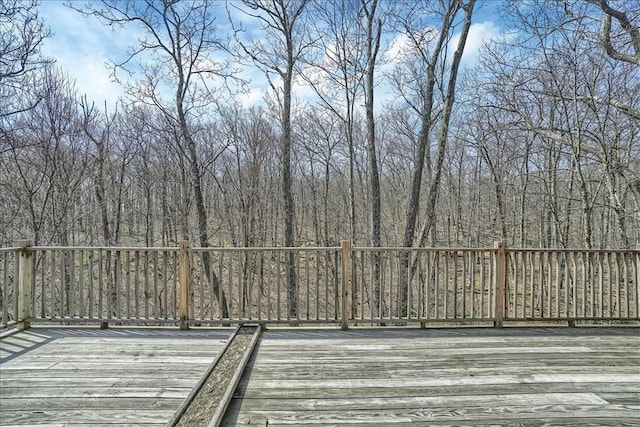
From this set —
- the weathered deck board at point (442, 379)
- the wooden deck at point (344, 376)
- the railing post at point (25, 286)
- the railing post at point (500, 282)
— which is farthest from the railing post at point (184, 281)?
the railing post at point (500, 282)

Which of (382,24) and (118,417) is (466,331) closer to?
(118,417)

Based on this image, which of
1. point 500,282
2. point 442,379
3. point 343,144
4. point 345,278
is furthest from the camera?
point 343,144

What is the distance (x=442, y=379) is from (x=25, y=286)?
4.50 m

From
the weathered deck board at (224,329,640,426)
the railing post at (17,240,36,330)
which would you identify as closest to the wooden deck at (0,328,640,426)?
the weathered deck board at (224,329,640,426)

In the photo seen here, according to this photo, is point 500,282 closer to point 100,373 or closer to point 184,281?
point 184,281

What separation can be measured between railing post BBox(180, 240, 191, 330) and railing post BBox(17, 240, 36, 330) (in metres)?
1.73

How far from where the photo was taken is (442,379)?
8.76 ft

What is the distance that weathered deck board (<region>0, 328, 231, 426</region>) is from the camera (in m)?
2.20

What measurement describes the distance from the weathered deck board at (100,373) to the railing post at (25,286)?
6.2 inches

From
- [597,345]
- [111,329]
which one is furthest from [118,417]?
[597,345]

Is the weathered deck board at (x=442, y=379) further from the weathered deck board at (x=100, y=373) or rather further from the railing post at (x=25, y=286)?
the railing post at (x=25, y=286)

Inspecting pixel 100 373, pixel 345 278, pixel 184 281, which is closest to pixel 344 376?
pixel 345 278

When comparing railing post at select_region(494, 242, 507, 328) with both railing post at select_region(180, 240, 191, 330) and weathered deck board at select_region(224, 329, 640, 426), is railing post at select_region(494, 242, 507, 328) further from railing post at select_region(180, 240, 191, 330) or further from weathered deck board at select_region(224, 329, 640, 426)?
railing post at select_region(180, 240, 191, 330)

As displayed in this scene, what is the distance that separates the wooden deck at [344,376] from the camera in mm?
2191
